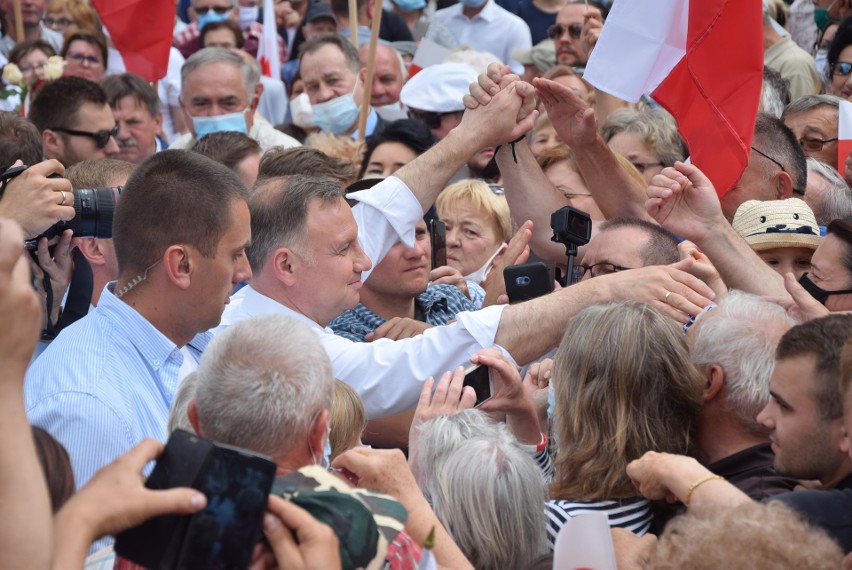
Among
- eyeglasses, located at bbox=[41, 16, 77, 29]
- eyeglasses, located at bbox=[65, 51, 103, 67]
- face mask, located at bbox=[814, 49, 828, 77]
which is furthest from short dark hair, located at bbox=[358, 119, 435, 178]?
eyeglasses, located at bbox=[41, 16, 77, 29]

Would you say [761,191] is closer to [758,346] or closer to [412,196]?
[412,196]

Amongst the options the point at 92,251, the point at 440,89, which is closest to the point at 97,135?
the point at 92,251

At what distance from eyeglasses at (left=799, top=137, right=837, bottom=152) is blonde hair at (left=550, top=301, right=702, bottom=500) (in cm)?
335

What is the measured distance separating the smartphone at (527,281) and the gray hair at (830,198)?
6.29 feet

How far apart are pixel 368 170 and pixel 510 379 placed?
11.3 feet

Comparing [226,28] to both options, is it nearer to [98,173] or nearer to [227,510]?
[98,173]

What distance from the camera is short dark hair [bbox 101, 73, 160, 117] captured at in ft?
26.8

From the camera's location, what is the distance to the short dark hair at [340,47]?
8719mm

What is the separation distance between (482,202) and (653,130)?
1000 millimetres

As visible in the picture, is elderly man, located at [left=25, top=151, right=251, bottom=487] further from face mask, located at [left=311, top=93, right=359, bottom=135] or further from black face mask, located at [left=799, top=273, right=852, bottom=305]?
face mask, located at [left=311, top=93, right=359, bottom=135]

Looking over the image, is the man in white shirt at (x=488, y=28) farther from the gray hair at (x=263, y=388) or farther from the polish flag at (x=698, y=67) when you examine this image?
the gray hair at (x=263, y=388)

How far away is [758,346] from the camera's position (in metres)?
3.48

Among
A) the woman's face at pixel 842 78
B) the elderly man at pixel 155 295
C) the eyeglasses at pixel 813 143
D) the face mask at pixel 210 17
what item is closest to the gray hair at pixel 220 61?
the face mask at pixel 210 17

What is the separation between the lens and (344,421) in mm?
3346
